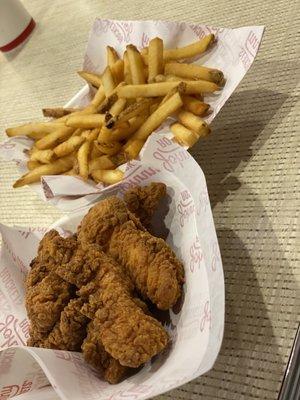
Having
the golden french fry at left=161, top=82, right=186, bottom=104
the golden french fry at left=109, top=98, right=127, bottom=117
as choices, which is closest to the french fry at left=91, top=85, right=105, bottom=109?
the golden french fry at left=109, top=98, right=127, bottom=117

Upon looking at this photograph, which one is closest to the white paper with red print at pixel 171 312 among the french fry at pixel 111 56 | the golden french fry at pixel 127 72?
the golden french fry at pixel 127 72

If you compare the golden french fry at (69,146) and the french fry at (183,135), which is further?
the golden french fry at (69,146)

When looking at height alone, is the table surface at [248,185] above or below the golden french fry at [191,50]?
below

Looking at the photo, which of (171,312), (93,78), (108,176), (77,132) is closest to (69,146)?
(77,132)

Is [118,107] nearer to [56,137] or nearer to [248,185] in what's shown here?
[56,137]

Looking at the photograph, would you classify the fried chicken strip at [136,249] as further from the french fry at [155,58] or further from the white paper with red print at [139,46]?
the french fry at [155,58]

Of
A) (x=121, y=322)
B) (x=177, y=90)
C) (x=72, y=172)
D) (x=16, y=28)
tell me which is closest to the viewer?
(x=121, y=322)
